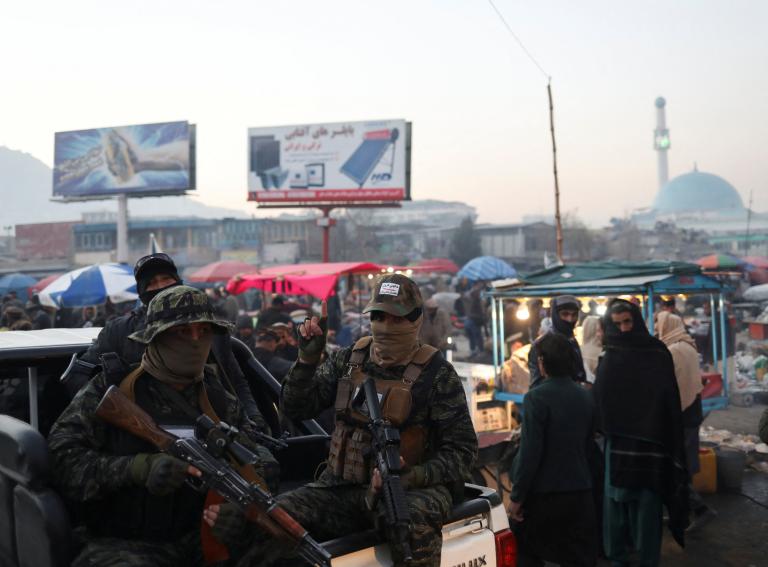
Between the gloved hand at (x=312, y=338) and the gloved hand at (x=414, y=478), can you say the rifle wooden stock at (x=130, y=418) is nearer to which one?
the gloved hand at (x=312, y=338)

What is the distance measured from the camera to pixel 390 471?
253 centimetres

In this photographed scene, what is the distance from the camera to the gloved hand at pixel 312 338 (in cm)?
288

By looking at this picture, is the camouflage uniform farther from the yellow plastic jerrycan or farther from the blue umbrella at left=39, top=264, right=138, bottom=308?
the blue umbrella at left=39, top=264, right=138, bottom=308

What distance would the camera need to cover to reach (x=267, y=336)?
7102 mm

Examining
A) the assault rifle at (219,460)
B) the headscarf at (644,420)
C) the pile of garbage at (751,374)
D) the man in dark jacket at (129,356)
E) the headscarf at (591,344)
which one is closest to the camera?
the assault rifle at (219,460)

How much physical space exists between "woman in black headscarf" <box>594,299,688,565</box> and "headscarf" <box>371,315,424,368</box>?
2.41 m

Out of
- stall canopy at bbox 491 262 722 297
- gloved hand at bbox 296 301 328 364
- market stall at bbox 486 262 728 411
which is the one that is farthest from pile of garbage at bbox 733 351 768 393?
gloved hand at bbox 296 301 328 364

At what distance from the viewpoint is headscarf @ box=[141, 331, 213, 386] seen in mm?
2719

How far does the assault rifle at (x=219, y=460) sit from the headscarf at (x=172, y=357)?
0.21 m

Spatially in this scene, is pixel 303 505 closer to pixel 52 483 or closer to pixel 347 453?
pixel 347 453

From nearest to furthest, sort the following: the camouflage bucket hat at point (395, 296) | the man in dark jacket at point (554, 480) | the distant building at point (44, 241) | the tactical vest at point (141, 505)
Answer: the tactical vest at point (141, 505) → the camouflage bucket hat at point (395, 296) → the man in dark jacket at point (554, 480) → the distant building at point (44, 241)

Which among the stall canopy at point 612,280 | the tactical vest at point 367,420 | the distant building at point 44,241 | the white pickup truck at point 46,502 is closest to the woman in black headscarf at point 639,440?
the white pickup truck at point 46,502

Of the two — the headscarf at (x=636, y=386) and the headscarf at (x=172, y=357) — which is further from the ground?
the headscarf at (x=172, y=357)

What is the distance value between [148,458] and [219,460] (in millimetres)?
259
